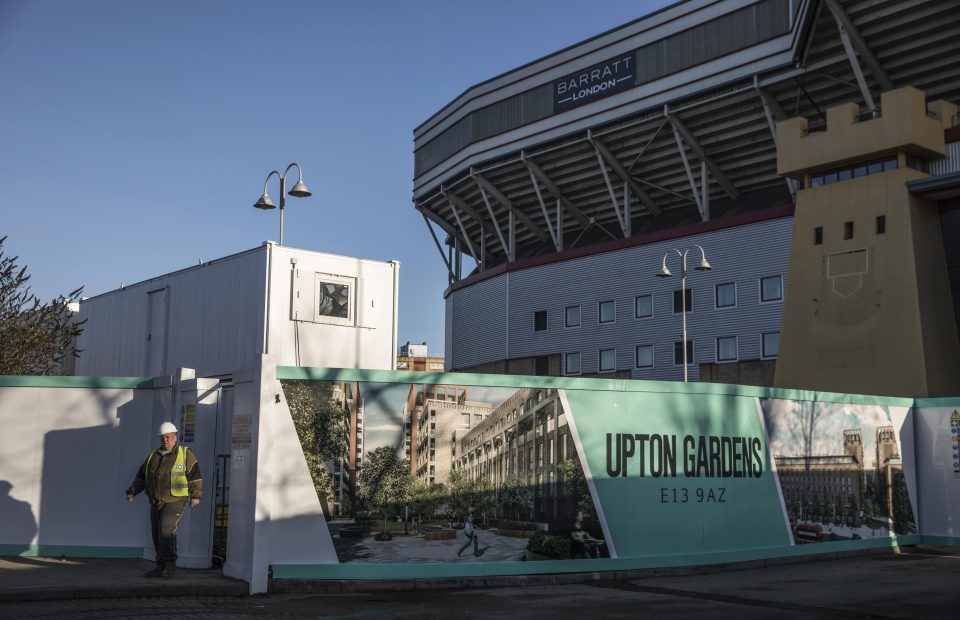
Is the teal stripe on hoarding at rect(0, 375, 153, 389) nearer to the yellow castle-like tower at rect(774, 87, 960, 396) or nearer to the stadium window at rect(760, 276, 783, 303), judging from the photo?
the yellow castle-like tower at rect(774, 87, 960, 396)

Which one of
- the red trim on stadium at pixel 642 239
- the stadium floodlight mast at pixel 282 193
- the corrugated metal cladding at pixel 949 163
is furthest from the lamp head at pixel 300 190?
the red trim on stadium at pixel 642 239

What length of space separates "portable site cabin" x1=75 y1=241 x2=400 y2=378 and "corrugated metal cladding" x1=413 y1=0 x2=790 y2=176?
2732 cm

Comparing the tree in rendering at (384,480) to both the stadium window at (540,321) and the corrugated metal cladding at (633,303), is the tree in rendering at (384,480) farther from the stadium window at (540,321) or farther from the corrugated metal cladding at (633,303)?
the stadium window at (540,321)

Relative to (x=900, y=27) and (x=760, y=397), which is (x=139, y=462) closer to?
(x=760, y=397)

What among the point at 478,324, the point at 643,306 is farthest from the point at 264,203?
the point at 478,324

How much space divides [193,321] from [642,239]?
3162 centimetres

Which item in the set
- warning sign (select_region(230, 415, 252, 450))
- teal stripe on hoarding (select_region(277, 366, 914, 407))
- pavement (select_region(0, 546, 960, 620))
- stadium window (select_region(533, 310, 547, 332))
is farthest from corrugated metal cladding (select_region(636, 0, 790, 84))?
warning sign (select_region(230, 415, 252, 450))

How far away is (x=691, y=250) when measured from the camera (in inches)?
1817

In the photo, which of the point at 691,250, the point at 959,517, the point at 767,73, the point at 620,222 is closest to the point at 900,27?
the point at 767,73

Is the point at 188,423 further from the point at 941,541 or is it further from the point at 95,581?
the point at 941,541

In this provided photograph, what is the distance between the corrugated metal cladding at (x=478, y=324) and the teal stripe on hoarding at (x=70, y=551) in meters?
40.4

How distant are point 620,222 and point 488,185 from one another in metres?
8.72

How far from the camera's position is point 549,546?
1447cm

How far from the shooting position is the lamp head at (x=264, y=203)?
24.4 meters
